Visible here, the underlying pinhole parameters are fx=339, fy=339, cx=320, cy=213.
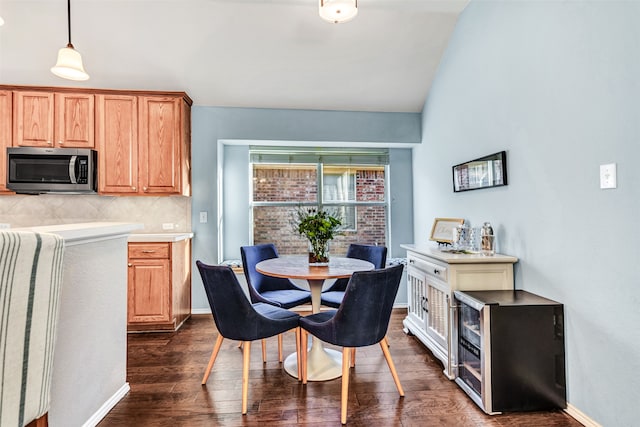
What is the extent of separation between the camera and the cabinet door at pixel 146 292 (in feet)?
10.9

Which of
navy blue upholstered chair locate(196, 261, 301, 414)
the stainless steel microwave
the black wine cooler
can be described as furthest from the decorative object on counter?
the stainless steel microwave

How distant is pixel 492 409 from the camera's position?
77.4 inches

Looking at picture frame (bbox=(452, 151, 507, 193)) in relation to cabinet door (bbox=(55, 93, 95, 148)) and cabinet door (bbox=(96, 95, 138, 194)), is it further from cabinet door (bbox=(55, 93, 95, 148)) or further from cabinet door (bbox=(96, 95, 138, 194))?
cabinet door (bbox=(55, 93, 95, 148))

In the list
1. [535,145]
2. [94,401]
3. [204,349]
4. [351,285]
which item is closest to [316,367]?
[351,285]

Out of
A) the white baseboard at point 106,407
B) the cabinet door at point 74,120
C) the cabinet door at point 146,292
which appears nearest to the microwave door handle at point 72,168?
the cabinet door at point 74,120

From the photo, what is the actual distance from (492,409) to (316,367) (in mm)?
1140

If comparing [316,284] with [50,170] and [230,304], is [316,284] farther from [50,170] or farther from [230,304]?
[50,170]

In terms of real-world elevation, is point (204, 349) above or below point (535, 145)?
below

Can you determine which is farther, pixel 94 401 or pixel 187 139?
pixel 187 139

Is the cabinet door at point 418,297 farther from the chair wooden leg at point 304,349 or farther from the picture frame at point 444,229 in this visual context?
the chair wooden leg at point 304,349

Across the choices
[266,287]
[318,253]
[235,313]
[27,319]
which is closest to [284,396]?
[235,313]

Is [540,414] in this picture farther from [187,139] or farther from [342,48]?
[187,139]

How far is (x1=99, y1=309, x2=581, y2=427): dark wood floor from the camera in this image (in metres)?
1.92

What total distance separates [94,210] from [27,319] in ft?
11.1
